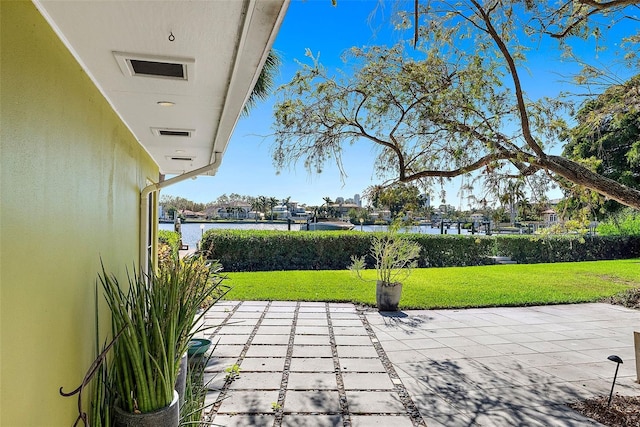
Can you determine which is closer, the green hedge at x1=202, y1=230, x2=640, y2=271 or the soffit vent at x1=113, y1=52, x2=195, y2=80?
the soffit vent at x1=113, y1=52, x2=195, y2=80

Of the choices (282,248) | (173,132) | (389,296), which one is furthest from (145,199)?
(282,248)

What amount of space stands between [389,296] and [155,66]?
663cm

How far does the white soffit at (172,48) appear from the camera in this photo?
1460mm

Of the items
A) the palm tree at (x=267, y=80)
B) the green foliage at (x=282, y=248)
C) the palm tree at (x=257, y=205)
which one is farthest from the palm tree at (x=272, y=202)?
the palm tree at (x=267, y=80)

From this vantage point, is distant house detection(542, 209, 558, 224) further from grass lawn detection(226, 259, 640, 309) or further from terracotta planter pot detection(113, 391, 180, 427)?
terracotta planter pot detection(113, 391, 180, 427)

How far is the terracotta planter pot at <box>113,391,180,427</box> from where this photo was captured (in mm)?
2201

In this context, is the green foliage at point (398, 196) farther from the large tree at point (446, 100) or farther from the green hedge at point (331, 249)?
the green hedge at point (331, 249)

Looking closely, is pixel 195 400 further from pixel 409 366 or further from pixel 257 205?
pixel 257 205

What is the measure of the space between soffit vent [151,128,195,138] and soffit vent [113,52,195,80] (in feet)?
4.35

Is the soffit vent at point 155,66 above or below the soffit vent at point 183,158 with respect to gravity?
below

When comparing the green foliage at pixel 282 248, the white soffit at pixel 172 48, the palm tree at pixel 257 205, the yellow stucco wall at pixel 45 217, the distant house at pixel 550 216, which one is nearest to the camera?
the yellow stucco wall at pixel 45 217

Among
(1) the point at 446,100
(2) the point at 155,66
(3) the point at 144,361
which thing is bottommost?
(3) the point at 144,361

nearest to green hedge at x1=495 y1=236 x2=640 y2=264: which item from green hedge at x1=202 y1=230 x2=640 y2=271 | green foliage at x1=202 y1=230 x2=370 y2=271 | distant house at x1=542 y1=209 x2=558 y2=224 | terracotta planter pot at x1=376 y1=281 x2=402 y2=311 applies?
green hedge at x1=202 y1=230 x2=640 y2=271

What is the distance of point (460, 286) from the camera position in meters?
10.5
